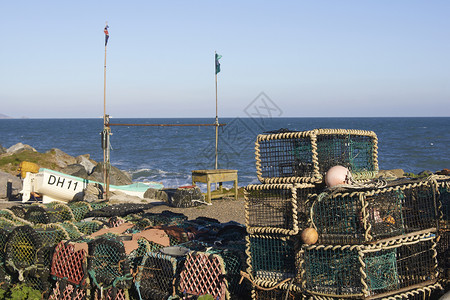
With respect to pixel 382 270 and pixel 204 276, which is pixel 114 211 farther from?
pixel 382 270

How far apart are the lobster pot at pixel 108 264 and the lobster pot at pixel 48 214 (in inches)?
121

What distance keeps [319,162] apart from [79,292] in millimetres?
3484

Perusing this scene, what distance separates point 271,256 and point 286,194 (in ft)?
2.44

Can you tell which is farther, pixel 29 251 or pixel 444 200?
pixel 29 251

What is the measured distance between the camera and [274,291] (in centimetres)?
537

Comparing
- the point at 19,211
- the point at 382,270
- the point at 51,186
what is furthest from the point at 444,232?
the point at 51,186

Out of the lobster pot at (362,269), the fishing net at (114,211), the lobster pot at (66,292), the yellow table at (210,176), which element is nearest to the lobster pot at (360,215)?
the lobster pot at (362,269)

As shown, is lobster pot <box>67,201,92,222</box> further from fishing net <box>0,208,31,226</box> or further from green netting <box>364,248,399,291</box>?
green netting <box>364,248,399,291</box>

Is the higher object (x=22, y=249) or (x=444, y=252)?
(x=444, y=252)

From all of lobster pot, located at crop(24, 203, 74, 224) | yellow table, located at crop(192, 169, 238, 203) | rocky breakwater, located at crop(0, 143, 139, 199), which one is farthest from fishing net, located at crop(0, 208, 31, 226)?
rocky breakwater, located at crop(0, 143, 139, 199)

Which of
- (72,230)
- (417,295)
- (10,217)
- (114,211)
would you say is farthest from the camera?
(114,211)

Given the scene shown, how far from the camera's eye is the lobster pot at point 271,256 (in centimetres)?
540

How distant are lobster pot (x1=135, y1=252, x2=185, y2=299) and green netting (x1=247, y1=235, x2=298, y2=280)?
0.91 m

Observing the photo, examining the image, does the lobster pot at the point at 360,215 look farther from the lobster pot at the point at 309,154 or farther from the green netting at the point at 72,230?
the green netting at the point at 72,230
